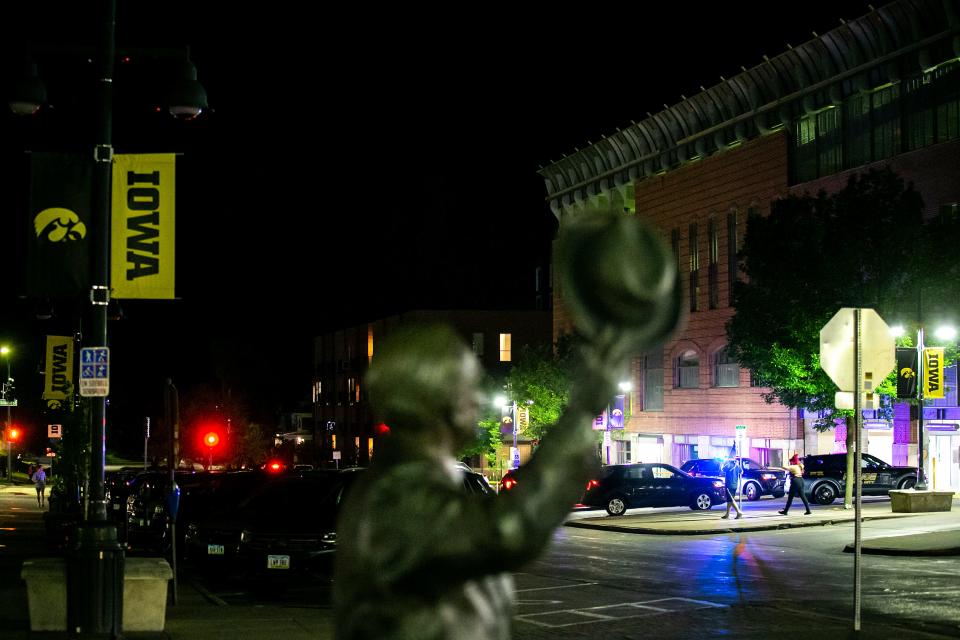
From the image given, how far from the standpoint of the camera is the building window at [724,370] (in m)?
59.0

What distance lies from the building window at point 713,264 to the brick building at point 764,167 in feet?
0.24

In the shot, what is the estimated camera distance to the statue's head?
2.62 m

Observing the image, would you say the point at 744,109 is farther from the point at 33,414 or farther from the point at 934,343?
the point at 33,414

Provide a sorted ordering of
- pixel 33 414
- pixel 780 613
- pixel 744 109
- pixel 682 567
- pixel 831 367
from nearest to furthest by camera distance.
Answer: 1. pixel 831 367
2. pixel 780 613
3. pixel 682 567
4. pixel 744 109
5. pixel 33 414

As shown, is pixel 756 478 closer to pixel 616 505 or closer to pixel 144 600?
pixel 616 505

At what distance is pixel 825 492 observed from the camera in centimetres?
4088

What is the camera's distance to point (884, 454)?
171 ft

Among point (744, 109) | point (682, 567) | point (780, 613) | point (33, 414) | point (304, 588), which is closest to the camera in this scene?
point (780, 613)

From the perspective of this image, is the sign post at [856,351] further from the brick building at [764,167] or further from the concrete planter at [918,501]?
the brick building at [764,167]

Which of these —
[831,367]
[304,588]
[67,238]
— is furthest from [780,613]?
[67,238]

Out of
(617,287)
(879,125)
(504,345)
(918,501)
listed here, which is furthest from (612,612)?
(504,345)

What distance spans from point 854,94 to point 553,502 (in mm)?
53010

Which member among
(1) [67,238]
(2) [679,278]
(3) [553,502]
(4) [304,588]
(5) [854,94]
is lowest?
(4) [304,588]

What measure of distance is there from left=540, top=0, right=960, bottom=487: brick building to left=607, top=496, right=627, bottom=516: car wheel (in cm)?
867
